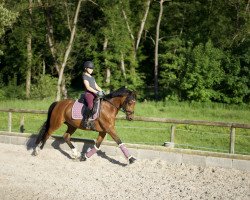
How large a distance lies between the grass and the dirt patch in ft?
5.72

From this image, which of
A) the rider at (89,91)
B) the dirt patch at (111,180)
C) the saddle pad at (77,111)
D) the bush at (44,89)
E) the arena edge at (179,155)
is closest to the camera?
the dirt patch at (111,180)

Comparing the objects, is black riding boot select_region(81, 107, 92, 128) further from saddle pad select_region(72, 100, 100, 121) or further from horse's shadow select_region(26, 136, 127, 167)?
horse's shadow select_region(26, 136, 127, 167)

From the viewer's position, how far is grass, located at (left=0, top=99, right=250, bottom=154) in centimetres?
1480

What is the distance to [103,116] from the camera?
33.8 ft

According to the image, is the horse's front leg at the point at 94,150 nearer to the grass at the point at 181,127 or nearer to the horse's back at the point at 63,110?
the horse's back at the point at 63,110

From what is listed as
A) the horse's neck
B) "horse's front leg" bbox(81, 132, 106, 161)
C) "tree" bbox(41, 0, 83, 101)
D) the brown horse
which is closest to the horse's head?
the brown horse

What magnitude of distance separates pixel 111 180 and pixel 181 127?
1007 cm

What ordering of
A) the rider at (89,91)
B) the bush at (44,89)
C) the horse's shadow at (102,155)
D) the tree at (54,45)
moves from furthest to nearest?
the bush at (44,89), the tree at (54,45), the horse's shadow at (102,155), the rider at (89,91)

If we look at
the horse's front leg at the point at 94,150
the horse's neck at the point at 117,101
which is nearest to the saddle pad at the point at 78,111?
the horse's neck at the point at 117,101

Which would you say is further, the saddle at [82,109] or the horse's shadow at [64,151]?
the horse's shadow at [64,151]

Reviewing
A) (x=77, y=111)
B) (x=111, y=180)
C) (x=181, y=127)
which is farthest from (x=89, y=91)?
(x=181, y=127)

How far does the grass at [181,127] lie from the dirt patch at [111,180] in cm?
174

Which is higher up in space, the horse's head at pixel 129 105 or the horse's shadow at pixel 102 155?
the horse's head at pixel 129 105

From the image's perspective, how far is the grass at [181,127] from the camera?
48.5ft
